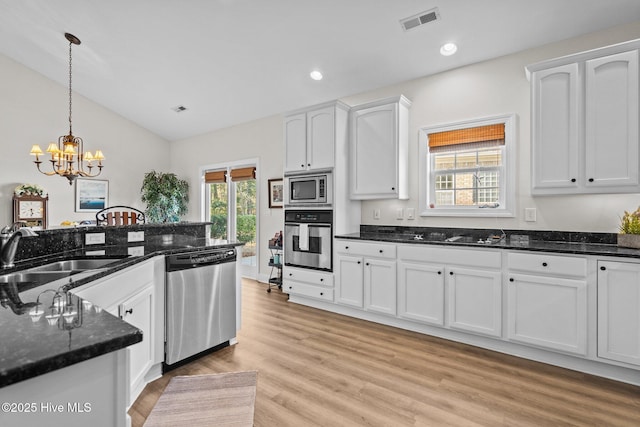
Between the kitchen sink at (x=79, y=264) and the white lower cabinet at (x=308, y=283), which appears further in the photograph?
the white lower cabinet at (x=308, y=283)

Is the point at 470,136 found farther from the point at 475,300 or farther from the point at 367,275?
the point at 367,275

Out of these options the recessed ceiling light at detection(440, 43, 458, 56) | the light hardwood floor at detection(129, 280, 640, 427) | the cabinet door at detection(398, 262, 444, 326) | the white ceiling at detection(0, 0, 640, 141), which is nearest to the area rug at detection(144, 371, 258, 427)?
the light hardwood floor at detection(129, 280, 640, 427)

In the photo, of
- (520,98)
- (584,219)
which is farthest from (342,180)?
(584,219)

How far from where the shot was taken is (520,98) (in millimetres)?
3195

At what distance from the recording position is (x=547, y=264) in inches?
99.0

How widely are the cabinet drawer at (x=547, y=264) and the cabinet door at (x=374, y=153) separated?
138cm

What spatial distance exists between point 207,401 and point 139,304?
2.49 feet

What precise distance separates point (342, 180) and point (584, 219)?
2358 millimetres

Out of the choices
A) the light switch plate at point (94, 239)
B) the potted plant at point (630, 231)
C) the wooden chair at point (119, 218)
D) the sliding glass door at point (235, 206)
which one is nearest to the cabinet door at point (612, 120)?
the potted plant at point (630, 231)

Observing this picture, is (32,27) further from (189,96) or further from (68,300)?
(68,300)

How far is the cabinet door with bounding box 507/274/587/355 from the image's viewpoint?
239 cm

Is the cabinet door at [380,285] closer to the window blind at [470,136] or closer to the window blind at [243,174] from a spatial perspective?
the window blind at [470,136]

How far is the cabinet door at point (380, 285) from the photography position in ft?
10.9

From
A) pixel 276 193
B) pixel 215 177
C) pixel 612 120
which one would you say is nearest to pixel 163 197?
pixel 215 177
